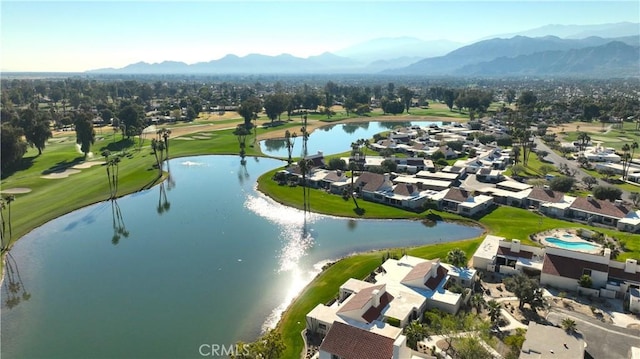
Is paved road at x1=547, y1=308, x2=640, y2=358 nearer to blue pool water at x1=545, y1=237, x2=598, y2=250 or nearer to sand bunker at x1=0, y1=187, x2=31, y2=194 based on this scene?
blue pool water at x1=545, y1=237, x2=598, y2=250

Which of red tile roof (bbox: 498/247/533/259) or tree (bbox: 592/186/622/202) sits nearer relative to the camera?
red tile roof (bbox: 498/247/533/259)

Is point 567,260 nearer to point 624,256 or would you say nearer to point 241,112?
point 624,256

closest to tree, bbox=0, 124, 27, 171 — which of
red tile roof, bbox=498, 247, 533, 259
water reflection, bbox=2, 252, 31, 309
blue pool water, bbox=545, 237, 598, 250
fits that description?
water reflection, bbox=2, 252, 31, 309

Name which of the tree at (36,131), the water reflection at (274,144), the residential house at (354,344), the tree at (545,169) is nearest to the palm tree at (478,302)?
the residential house at (354,344)

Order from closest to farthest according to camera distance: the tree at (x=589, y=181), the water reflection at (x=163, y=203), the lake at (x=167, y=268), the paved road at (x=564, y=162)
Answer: the lake at (x=167, y=268) < the water reflection at (x=163, y=203) < the tree at (x=589, y=181) < the paved road at (x=564, y=162)

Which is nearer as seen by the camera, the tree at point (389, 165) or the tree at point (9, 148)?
the tree at point (9, 148)

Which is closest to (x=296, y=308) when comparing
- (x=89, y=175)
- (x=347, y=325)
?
(x=347, y=325)

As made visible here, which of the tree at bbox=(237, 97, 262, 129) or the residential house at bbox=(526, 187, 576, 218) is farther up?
the tree at bbox=(237, 97, 262, 129)

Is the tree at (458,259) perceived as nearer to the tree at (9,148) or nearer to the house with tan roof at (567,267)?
the house with tan roof at (567,267)
